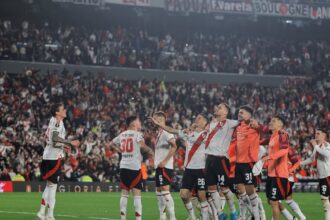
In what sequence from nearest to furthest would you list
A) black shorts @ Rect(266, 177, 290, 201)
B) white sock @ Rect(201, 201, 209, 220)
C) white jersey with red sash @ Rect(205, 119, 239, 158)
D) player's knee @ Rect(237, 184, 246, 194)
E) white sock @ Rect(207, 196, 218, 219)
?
black shorts @ Rect(266, 177, 290, 201), white sock @ Rect(201, 201, 209, 220), white jersey with red sash @ Rect(205, 119, 239, 158), player's knee @ Rect(237, 184, 246, 194), white sock @ Rect(207, 196, 218, 219)

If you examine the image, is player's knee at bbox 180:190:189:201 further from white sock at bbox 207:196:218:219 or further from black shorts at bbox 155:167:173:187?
black shorts at bbox 155:167:173:187

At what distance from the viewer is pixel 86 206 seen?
2644 centimetres

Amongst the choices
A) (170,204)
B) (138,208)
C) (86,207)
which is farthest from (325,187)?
(86,207)

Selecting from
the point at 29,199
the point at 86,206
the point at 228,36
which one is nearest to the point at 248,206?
the point at 86,206

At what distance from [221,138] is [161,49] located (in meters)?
36.5

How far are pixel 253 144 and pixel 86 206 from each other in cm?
924

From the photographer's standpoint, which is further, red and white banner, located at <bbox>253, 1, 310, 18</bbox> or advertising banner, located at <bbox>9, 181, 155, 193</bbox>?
red and white banner, located at <bbox>253, 1, 310, 18</bbox>

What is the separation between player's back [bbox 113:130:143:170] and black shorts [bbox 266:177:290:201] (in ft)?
10.1

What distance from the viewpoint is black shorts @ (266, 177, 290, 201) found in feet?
57.5

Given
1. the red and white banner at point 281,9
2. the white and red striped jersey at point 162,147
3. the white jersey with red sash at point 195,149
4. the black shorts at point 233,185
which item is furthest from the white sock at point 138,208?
the red and white banner at point 281,9

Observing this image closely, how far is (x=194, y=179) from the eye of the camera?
18.3m

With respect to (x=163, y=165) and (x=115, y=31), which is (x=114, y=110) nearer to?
(x=115, y=31)

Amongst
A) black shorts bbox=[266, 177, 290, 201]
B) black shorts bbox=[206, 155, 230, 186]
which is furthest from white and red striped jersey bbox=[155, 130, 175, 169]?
black shorts bbox=[266, 177, 290, 201]

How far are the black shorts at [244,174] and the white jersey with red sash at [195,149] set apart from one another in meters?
0.83
